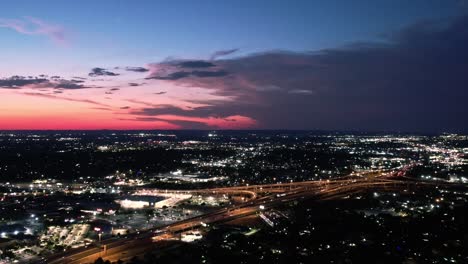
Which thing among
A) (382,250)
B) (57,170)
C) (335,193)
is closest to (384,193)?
(335,193)

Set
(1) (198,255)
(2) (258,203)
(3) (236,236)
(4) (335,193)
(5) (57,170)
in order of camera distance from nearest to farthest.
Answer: (1) (198,255), (3) (236,236), (2) (258,203), (4) (335,193), (5) (57,170)

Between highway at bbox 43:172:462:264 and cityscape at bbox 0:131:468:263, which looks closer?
highway at bbox 43:172:462:264

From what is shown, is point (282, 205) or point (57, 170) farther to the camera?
A: point (57, 170)

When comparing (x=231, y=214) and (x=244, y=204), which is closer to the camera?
(x=231, y=214)

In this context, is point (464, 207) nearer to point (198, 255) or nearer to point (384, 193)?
point (384, 193)

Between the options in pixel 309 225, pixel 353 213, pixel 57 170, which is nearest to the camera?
pixel 309 225

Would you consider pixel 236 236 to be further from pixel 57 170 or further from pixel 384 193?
pixel 57 170

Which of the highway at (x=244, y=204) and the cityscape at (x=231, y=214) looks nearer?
the highway at (x=244, y=204)
